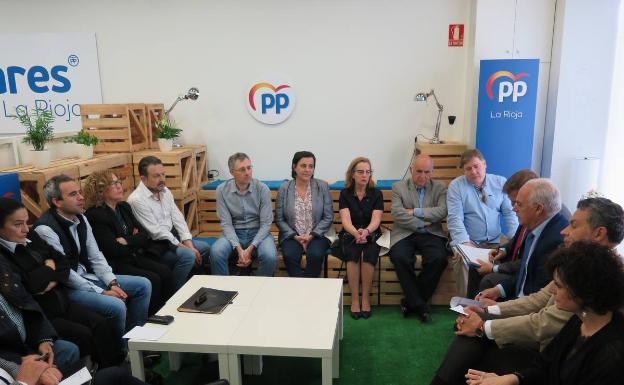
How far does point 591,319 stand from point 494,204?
2.00m

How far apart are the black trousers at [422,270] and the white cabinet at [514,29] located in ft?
6.33

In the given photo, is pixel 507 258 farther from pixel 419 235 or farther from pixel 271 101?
pixel 271 101

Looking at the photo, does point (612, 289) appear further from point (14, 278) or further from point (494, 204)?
point (14, 278)

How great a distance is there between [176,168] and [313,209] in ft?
4.47

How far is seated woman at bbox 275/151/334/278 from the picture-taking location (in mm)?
3635

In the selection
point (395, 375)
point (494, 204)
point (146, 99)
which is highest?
point (146, 99)

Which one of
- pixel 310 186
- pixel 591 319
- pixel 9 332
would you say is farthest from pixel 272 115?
pixel 591 319

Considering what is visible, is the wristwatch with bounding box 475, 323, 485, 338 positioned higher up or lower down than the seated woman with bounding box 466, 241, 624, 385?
lower down

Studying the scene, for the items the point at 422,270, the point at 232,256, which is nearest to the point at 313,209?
the point at 232,256

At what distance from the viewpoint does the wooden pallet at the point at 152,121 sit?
445 centimetres

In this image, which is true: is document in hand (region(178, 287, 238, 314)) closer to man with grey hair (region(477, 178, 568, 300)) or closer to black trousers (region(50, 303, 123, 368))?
black trousers (region(50, 303, 123, 368))

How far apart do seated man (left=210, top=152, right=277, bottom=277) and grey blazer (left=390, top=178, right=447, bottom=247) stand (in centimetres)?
102

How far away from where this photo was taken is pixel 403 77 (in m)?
4.56

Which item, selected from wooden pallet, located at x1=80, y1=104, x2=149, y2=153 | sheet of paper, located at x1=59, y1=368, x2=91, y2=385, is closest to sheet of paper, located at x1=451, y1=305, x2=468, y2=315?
sheet of paper, located at x1=59, y1=368, x2=91, y2=385
